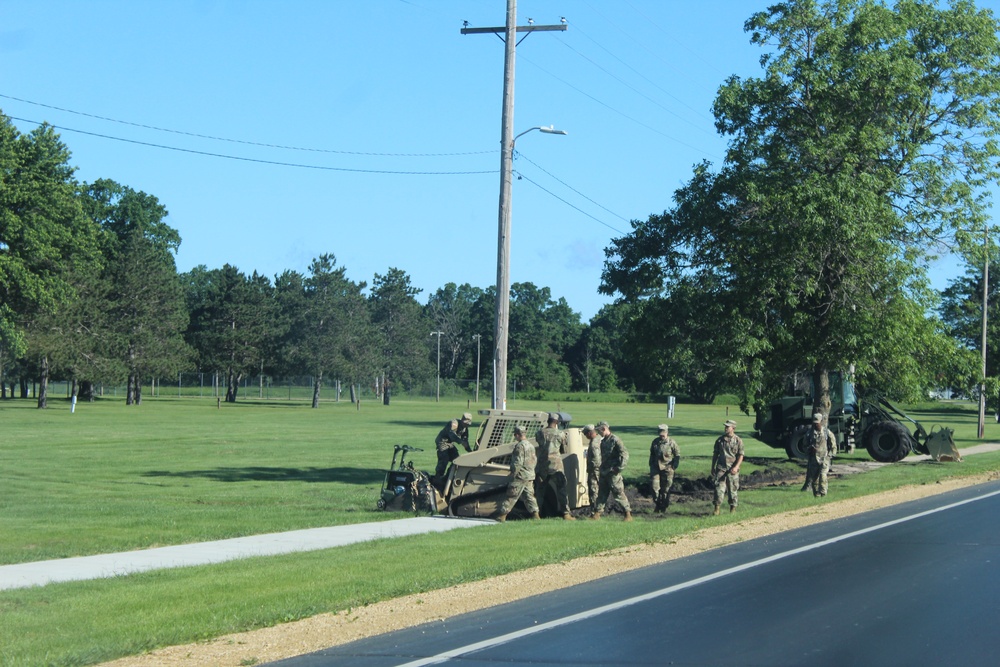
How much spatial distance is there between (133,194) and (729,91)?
98819 millimetres

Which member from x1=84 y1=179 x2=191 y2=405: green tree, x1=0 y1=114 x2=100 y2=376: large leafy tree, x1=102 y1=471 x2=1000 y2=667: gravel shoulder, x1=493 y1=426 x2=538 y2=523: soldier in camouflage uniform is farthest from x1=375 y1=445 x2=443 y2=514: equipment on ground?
x1=84 y1=179 x2=191 y2=405: green tree

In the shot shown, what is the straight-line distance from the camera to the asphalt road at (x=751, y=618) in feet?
27.9

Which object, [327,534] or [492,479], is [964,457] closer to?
[492,479]

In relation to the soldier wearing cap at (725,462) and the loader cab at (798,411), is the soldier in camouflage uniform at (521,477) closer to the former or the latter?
the soldier wearing cap at (725,462)

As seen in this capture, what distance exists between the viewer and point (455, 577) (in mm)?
12188

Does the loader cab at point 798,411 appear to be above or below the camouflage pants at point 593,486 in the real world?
above

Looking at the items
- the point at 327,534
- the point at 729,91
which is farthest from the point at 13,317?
the point at 327,534

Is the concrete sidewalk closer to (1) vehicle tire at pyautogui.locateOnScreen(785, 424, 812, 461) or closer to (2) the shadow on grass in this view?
(2) the shadow on grass

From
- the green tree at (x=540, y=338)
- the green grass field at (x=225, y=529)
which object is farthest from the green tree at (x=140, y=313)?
the green tree at (x=540, y=338)

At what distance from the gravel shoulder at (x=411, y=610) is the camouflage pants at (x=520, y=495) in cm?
283

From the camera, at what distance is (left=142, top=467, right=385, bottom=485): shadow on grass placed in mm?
26750

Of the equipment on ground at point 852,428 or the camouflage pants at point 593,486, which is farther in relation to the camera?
the equipment on ground at point 852,428

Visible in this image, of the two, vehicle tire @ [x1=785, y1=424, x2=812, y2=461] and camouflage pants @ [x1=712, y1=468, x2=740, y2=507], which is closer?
camouflage pants @ [x1=712, y1=468, x2=740, y2=507]

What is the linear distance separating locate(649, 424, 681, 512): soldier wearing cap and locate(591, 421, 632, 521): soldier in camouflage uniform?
1.06 meters
